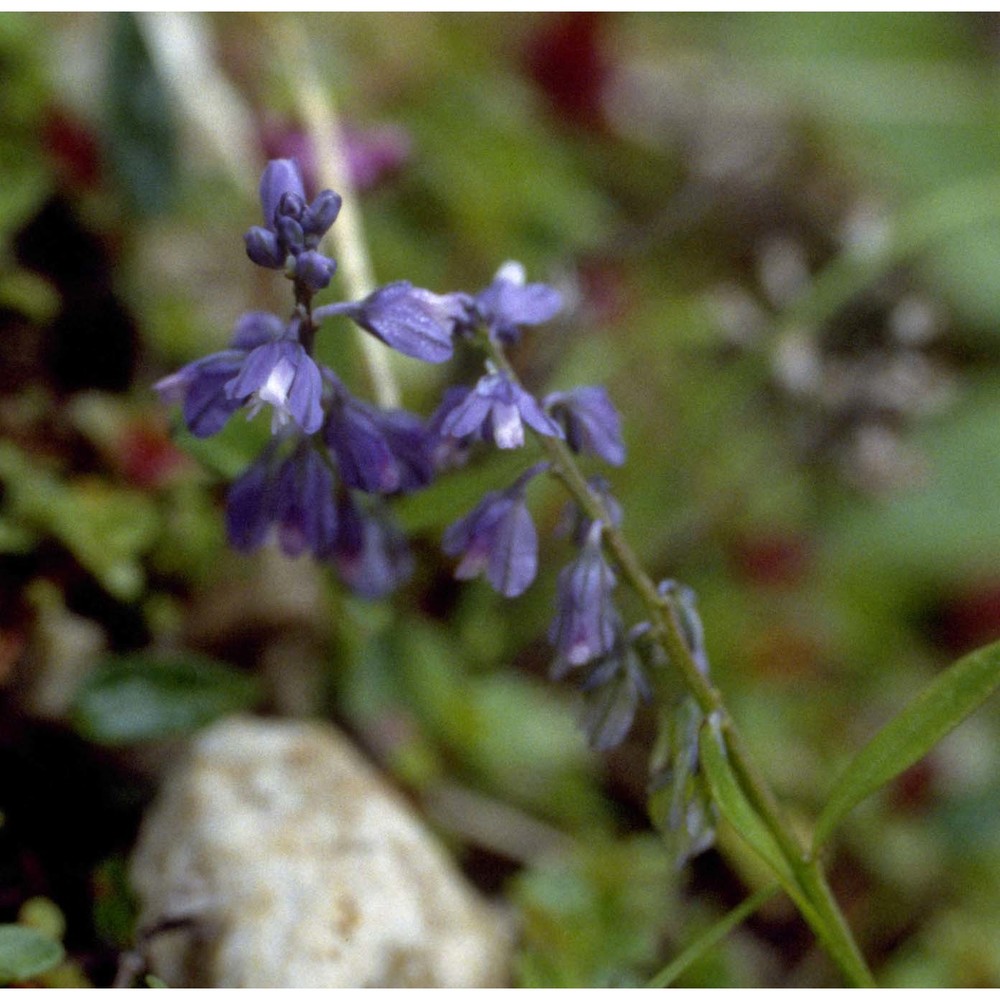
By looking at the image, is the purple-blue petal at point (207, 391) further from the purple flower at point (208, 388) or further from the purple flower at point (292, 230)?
the purple flower at point (292, 230)

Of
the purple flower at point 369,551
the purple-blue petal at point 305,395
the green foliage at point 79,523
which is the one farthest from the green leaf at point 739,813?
the green foliage at point 79,523

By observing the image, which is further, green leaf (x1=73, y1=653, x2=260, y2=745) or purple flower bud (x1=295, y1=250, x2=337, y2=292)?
green leaf (x1=73, y1=653, x2=260, y2=745)

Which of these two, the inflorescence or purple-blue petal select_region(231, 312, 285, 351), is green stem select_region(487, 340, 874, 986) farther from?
purple-blue petal select_region(231, 312, 285, 351)

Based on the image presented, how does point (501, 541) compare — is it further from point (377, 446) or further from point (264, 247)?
point (264, 247)

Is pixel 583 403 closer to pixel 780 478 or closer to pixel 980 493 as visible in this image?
pixel 780 478

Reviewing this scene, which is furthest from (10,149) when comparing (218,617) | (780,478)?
(780,478)

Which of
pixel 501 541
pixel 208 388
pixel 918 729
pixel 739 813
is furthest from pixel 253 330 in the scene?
pixel 918 729

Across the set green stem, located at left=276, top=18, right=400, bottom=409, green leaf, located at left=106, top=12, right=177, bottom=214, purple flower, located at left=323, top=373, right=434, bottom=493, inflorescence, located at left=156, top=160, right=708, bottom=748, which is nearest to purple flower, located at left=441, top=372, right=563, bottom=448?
inflorescence, located at left=156, top=160, right=708, bottom=748
